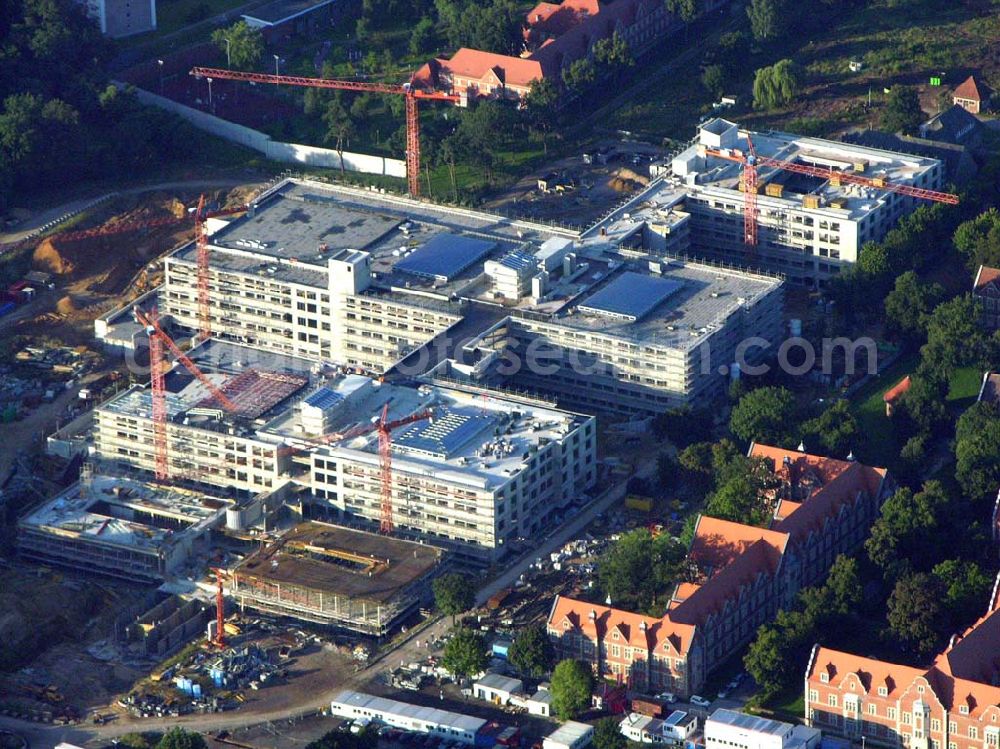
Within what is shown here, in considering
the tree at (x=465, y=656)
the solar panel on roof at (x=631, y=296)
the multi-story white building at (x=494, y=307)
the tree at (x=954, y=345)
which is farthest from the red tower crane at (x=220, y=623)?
the tree at (x=954, y=345)

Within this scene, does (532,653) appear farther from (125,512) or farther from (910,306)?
(910,306)

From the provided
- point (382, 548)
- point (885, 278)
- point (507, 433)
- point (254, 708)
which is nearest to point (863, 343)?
point (885, 278)

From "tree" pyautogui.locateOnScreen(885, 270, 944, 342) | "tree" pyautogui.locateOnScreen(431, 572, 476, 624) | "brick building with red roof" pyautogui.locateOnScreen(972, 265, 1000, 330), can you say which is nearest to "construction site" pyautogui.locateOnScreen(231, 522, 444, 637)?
"tree" pyautogui.locateOnScreen(431, 572, 476, 624)

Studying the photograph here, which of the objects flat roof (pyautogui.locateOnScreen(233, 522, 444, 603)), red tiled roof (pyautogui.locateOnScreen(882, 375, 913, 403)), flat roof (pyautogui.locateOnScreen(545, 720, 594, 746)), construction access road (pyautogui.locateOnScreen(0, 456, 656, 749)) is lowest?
construction access road (pyautogui.locateOnScreen(0, 456, 656, 749))

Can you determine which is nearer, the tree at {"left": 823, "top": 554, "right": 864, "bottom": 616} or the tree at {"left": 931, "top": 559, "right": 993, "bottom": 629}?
the tree at {"left": 931, "top": 559, "right": 993, "bottom": 629}

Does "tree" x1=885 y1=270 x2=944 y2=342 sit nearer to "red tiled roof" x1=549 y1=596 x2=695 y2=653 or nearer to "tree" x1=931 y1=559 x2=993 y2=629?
"tree" x1=931 y1=559 x2=993 y2=629

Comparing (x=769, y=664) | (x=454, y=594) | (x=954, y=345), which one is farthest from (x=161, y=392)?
(x=954, y=345)

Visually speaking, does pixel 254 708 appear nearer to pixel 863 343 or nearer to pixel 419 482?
pixel 419 482
